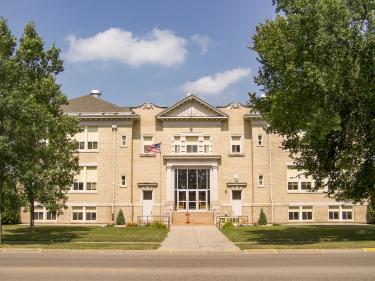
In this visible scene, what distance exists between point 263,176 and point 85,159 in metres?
15.3

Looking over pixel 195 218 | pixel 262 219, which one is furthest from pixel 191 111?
pixel 262 219

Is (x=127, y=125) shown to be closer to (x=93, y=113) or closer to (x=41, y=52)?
(x=93, y=113)

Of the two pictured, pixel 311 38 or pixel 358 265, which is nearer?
pixel 358 265

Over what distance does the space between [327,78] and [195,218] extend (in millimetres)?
21837

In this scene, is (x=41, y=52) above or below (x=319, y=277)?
above

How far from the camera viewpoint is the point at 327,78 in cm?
2261

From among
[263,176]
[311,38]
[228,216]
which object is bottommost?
[228,216]

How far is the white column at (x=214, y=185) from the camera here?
42906mm

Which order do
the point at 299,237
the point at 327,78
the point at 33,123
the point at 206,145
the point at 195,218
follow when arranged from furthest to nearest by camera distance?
Answer: 1. the point at 206,145
2. the point at 195,218
3. the point at 299,237
4. the point at 33,123
5. the point at 327,78

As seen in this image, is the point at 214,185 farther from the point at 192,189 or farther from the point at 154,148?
the point at 154,148

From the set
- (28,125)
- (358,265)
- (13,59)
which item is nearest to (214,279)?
(358,265)

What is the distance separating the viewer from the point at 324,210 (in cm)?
4303

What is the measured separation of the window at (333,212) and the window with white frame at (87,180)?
65.8ft

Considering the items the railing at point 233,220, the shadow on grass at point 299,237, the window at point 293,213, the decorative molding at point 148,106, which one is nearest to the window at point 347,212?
the window at point 293,213
